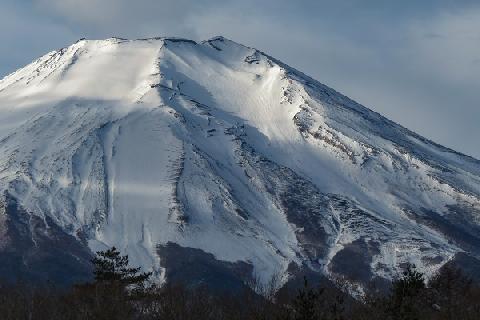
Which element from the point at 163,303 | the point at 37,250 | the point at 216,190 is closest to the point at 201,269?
the point at 37,250

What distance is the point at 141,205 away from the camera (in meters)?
150

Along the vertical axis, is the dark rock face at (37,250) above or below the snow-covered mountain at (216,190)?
below

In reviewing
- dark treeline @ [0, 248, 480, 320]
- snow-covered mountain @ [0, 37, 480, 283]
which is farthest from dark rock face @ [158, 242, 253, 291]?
dark treeline @ [0, 248, 480, 320]

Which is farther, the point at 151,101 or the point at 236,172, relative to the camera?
the point at 151,101

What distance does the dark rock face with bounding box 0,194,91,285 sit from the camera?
127 meters

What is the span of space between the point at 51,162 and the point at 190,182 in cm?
2428

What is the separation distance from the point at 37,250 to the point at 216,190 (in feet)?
109

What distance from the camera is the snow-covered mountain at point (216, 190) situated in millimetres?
137625

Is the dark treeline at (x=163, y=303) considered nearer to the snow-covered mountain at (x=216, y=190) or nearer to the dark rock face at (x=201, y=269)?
the dark rock face at (x=201, y=269)

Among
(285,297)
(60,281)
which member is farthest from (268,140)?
(285,297)

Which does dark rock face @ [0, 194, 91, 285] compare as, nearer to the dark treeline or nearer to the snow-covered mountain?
the snow-covered mountain

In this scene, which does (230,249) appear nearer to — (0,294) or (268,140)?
(268,140)

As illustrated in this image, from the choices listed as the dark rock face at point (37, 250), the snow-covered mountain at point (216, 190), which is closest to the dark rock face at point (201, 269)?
the snow-covered mountain at point (216, 190)

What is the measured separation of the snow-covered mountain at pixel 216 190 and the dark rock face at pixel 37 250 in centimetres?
28
